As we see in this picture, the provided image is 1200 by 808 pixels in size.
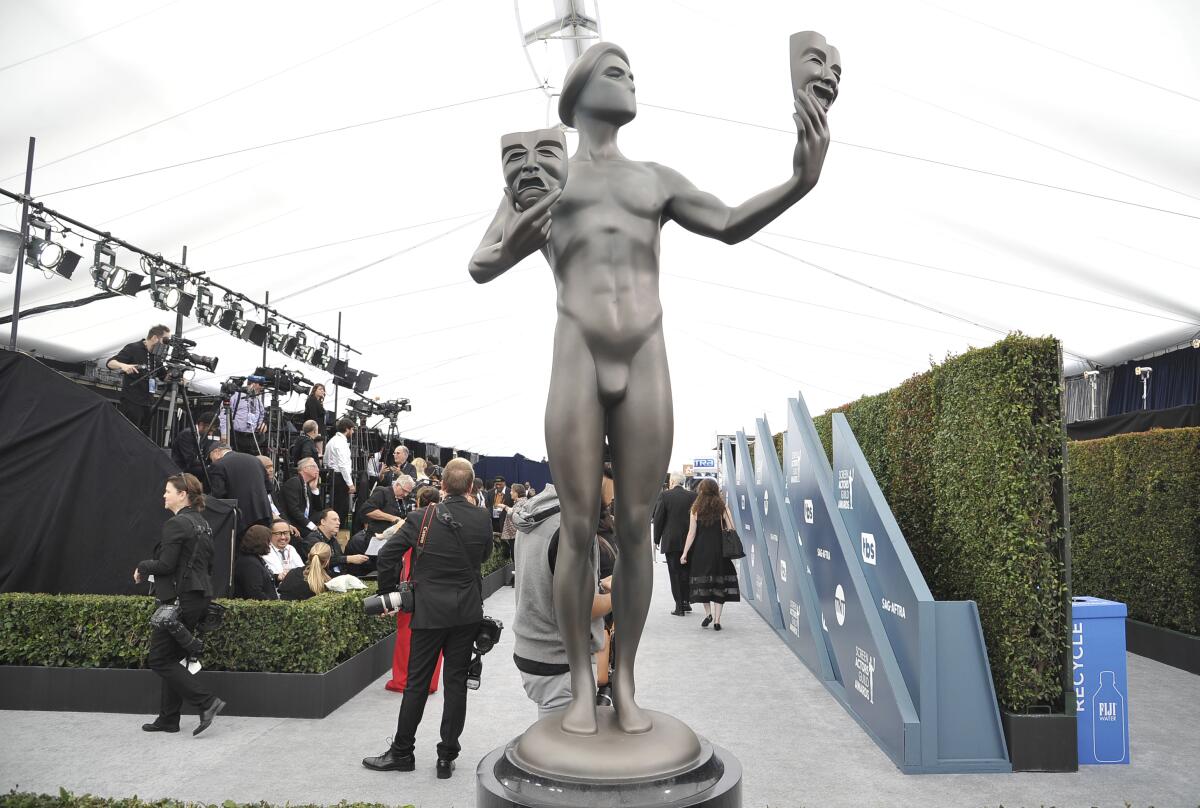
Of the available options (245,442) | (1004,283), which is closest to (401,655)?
(245,442)

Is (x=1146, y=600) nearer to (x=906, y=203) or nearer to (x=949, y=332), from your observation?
(x=906, y=203)

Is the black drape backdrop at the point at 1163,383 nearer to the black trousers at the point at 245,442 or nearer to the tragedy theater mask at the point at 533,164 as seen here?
the tragedy theater mask at the point at 533,164

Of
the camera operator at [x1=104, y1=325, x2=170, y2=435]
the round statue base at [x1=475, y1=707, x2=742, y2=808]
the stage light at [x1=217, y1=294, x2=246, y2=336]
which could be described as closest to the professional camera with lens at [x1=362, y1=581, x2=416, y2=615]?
the round statue base at [x1=475, y1=707, x2=742, y2=808]

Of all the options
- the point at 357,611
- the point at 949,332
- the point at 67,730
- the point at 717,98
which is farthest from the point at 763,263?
the point at 67,730

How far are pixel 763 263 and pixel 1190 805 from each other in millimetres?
9064

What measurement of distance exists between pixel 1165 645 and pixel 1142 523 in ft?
3.75

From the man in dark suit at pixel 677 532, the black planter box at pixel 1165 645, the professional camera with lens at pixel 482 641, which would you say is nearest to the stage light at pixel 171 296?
the man in dark suit at pixel 677 532

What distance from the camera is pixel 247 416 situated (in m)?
10.7

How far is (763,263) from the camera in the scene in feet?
39.7

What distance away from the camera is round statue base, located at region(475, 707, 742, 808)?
1933 mm

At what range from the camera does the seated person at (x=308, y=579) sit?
22.3 ft

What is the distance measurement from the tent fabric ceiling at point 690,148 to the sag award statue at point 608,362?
14.8 ft

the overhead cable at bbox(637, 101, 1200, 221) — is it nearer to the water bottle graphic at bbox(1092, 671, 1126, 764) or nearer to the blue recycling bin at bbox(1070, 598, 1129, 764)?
the blue recycling bin at bbox(1070, 598, 1129, 764)

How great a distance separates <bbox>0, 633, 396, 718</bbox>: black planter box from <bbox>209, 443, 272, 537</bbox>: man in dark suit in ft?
6.36
